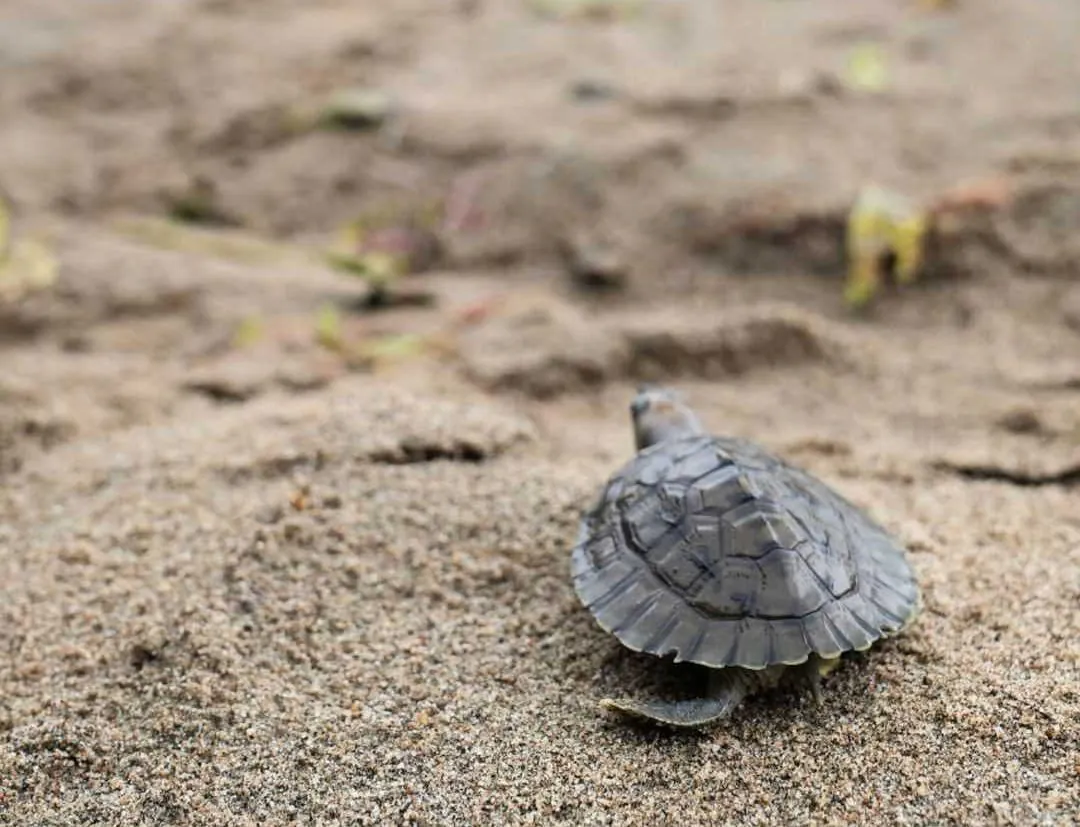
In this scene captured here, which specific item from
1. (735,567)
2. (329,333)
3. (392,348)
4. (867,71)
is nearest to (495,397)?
(392,348)

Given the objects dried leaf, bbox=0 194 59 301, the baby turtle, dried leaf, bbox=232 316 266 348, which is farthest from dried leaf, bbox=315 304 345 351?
the baby turtle

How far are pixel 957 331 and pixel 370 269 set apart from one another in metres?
2.48

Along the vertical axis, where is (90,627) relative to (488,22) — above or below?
below

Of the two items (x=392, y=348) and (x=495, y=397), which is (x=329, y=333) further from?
(x=495, y=397)

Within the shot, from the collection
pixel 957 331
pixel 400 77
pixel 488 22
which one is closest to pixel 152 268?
pixel 400 77

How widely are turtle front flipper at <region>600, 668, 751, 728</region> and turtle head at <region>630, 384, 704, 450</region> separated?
89cm

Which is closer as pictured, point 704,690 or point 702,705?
point 702,705

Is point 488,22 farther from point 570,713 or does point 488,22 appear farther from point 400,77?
point 570,713

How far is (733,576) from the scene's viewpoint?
7.80ft

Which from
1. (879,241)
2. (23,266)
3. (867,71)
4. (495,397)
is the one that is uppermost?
(867,71)

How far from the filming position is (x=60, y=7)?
688 centimetres

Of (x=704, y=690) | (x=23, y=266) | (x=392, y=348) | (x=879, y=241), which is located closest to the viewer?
(x=704, y=690)

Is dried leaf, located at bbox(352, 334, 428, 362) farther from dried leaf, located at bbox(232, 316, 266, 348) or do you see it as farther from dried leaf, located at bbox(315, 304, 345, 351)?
dried leaf, located at bbox(232, 316, 266, 348)

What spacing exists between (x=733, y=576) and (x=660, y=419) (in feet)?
3.00
